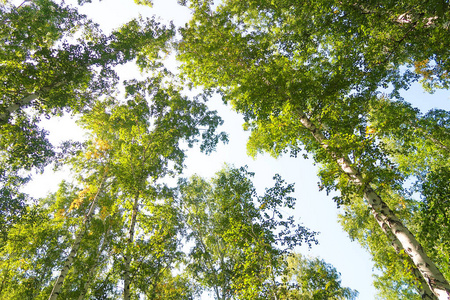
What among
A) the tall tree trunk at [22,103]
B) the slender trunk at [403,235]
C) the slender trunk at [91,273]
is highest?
the tall tree trunk at [22,103]

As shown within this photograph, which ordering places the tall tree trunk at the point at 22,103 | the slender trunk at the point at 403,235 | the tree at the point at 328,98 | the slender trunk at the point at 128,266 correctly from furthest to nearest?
the tall tree trunk at the point at 22,103 < the slender trunk at the point at 128,266 < the tree at the point at 328,98 < the slender trunk at the point at 403,235

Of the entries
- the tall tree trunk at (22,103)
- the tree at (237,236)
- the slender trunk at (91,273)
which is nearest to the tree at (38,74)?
the tall tree trunk at (22,103)

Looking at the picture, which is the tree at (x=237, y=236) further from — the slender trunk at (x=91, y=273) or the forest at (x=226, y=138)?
the slender trunk at (x=91, y=273)

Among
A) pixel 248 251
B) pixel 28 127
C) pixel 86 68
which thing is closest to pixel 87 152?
pixel 28 127

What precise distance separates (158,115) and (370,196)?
37.6 feet

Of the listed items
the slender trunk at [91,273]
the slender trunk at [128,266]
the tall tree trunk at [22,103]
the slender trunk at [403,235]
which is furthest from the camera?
the slender trunk at [91,273]

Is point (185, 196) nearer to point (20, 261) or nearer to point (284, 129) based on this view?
point (20, 261)

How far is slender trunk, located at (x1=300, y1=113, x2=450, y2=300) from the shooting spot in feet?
13.1

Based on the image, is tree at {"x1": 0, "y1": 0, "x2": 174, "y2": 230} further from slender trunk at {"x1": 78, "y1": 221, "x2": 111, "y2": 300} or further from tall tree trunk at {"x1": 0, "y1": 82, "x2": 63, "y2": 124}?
slender trunk at {"x1": 78, "y1": 221, "x2": 111, "y2": 300}

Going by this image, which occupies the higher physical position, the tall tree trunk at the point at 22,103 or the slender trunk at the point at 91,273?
the tall tree trunk at the point at 22,103

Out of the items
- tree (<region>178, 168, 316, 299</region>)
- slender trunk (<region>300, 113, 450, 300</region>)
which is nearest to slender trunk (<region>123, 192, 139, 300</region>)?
tree (<region>178, 168, 316, 299</region>)

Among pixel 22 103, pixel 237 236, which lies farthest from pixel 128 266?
pixel 22 103

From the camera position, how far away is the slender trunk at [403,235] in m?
3.98

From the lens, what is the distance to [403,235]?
4.68m
